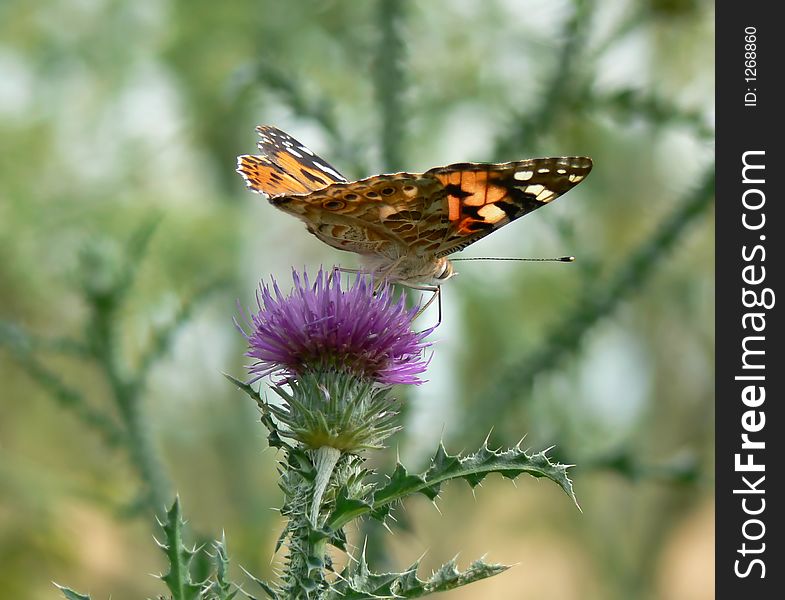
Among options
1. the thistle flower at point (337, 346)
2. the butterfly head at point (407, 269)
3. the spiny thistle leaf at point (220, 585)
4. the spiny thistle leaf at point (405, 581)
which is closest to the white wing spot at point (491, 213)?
the butterfly head at point (407, 269)

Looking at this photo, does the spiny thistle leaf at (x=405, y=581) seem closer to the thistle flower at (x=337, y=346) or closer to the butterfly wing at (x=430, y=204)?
the thistle flower at (x=337, y=346)

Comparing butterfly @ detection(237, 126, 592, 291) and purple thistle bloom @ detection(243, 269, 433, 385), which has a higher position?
butterfly @ detection(237, 126, 592, 291)

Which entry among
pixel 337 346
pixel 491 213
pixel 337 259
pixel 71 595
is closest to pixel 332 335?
pixel 337 346

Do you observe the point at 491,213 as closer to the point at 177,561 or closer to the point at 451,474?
the point at 451,474

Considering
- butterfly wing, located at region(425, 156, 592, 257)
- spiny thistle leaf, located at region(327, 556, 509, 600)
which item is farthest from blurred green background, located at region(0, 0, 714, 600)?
spiny thistle leaf, located at region(327, 556, 509, 600)

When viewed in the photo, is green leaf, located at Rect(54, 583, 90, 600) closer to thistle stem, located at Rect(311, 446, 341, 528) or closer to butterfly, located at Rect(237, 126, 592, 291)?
thistle stem, located at Rect(311, 446, 341, 528)

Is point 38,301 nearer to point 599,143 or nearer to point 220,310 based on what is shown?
point 220,310

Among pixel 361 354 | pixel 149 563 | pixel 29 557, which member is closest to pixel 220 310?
pixel 29 557
